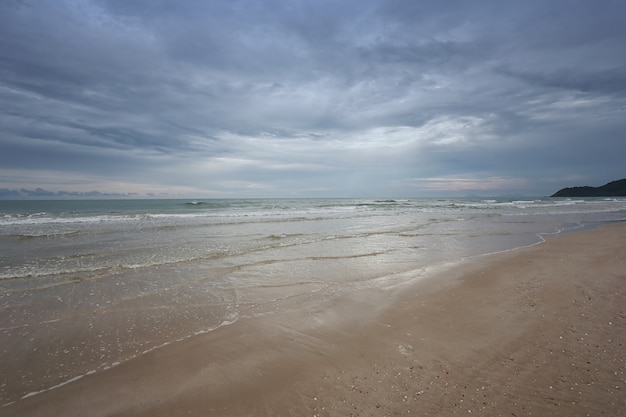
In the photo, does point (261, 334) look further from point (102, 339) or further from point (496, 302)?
point (496, 302)

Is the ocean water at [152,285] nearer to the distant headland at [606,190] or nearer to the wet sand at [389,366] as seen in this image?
the wet sand at [389,366]

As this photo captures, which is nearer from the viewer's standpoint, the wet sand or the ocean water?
the wet sand

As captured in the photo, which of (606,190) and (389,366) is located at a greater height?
(606,190)

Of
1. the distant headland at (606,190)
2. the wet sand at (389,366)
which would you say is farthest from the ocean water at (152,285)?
the distant headland at (606,190)

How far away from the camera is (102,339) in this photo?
4.39m

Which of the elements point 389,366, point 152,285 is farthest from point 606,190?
point 152,285

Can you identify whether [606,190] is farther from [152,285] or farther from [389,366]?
[152,285]

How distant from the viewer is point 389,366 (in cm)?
343

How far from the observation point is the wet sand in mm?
2828

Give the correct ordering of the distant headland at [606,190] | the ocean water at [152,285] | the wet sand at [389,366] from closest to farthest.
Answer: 1. the wet sand at [389,366]
2. the ocean water at [152,285]
3. the distant headland at [606,190]

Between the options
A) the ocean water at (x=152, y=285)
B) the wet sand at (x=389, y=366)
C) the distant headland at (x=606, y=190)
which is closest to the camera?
the wet sand at (x=389, y=366)

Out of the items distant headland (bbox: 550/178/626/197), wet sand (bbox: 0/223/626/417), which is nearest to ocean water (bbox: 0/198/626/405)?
wet sand (bbox: 0/223/626/417)

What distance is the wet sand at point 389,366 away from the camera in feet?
9.28

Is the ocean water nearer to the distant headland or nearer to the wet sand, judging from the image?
the wet sand
